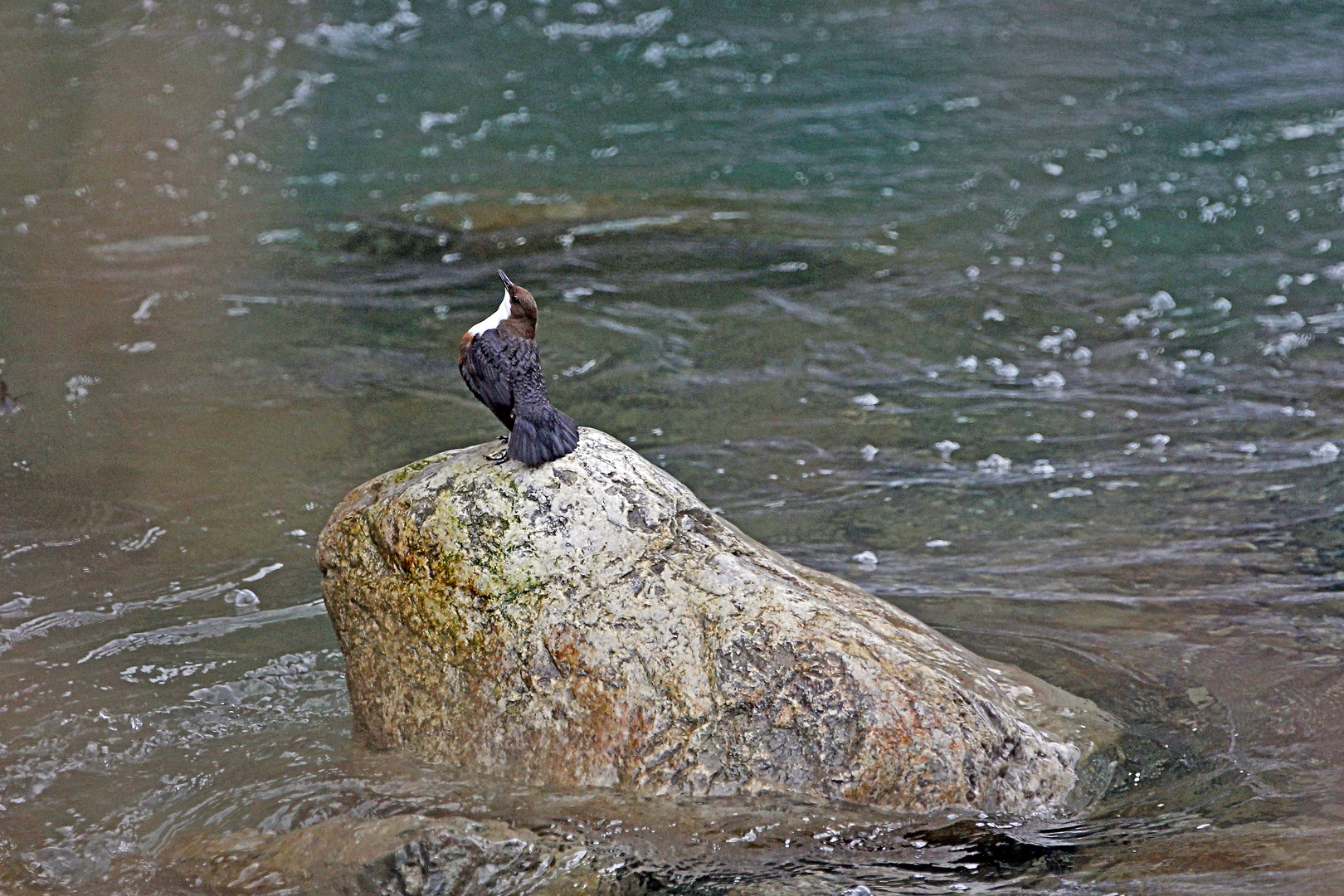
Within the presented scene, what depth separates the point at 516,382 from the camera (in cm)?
407

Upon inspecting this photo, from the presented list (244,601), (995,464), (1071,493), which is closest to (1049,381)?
(995,464)

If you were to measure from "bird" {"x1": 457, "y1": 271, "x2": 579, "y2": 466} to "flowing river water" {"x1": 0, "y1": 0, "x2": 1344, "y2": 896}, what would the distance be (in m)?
1.06

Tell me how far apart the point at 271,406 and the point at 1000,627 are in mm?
4321

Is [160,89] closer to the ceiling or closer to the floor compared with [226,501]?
closer to the ceiling

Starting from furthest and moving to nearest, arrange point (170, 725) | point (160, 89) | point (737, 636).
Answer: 1. point (160, 89)
2. point (170, 725)
3. point (737, 636)

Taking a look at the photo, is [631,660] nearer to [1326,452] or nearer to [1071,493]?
[1071,493]

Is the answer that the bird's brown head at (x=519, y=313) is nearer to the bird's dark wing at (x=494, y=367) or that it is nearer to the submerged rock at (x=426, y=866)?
the bird's dark wing at (x=494, y=367)

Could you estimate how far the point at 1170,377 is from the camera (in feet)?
26.2

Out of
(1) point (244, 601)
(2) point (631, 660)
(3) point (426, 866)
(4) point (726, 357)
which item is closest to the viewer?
(3) point (426, 866)

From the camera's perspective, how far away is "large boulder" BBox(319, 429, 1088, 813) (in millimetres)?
3846

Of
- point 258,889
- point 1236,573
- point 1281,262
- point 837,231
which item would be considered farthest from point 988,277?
point 258,889

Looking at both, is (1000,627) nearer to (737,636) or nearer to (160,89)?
(737,636)

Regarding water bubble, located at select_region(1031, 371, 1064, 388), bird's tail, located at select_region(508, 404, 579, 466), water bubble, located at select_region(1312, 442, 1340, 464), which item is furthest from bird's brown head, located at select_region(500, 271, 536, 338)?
water bubble, located at select_region(1312, 442, 1340, 464)

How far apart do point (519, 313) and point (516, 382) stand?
0.85ft
